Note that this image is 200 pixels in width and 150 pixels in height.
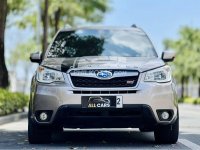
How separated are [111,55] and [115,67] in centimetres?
105

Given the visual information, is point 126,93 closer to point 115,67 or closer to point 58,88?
point 115,67

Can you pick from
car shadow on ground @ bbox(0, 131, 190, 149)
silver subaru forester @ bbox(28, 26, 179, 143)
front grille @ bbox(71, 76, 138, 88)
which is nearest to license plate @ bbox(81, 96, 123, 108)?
silver subaru forester @ bbox(28, 26, 179, 143)

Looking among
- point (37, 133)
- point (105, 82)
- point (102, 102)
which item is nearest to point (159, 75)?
point (105, 82)

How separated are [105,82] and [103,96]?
0.19m

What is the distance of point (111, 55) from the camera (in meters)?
8.90

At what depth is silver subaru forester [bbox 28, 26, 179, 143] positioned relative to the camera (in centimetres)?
772

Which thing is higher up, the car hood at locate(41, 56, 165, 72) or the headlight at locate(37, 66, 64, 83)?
the car hood at locate(41, 56, 165, 72)

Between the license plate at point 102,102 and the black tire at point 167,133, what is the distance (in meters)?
0.80

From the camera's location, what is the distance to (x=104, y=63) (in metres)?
8.02

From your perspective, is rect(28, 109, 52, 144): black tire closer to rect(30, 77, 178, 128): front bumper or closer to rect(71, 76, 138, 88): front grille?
rect(30, 77, 178, 128): front bumper

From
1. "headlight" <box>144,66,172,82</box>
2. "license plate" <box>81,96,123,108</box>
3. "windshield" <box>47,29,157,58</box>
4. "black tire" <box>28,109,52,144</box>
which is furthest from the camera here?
"windshield" <box>47,29,157,58</box>

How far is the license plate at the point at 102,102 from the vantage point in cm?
770

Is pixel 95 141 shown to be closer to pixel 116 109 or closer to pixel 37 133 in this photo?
pixel 37 133

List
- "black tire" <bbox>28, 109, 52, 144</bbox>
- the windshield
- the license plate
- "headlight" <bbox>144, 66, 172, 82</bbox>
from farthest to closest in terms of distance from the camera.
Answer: the windshield < "black tire" <bbox>28, 109, 52, 144</bbox> < "headlight" <bbox>144, 66, 172, 82</bbox> < the license plate
